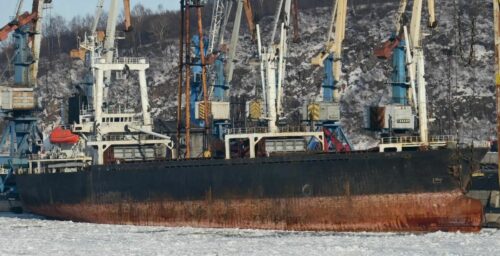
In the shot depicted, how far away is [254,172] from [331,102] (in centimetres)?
1525

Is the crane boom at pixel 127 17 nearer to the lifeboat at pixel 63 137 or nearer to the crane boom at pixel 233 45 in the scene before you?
the crane boom at pixel 233 45

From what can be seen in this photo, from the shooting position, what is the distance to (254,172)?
161ft

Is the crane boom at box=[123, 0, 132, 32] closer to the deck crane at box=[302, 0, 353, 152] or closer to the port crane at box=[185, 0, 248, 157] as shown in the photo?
the port crane at box=[185, 0, 248, 157]

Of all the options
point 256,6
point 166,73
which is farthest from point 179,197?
point 256,6

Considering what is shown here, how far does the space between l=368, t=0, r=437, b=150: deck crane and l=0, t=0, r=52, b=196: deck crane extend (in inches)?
881

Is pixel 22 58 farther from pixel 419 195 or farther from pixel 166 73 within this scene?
pixel 166 73

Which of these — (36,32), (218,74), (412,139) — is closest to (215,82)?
(218,74)

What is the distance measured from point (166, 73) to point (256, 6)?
630 inches

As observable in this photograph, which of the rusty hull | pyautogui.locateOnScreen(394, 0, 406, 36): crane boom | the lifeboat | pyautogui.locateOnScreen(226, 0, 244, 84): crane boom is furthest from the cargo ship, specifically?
pyautogui.locateOnScreen(394, 0, 406, 36): crane boom

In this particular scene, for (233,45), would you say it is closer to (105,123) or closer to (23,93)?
(105,123)

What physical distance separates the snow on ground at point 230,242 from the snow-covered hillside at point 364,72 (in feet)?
169

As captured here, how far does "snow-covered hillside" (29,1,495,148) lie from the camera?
10112 cm

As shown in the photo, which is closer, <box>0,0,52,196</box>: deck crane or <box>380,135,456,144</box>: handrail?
<box>380,135,456,144</box>: handrail

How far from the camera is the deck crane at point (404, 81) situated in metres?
51.2
